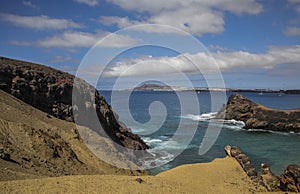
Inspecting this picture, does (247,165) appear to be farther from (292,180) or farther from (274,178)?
(292,180)

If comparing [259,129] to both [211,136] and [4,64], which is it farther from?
[4,64]

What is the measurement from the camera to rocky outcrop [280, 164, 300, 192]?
1435 centimetres

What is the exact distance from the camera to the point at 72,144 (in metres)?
18.6

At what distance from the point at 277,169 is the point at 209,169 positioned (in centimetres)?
1185

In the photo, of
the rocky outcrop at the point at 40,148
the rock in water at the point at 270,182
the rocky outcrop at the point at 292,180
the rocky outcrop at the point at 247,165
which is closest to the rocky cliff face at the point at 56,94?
the rocky outcrop at the point at 40,148

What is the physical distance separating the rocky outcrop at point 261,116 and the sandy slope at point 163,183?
121 ft

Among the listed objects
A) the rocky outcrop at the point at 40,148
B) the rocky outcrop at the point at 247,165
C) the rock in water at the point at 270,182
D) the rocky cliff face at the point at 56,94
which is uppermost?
the rocky cliff face at the point at 56,94

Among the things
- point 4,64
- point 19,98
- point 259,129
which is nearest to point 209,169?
point 19,98

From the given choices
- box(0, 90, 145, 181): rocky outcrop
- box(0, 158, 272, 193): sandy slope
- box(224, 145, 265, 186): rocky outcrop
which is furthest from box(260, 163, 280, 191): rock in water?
box(0, 90, 145, 181): rocky outcrop

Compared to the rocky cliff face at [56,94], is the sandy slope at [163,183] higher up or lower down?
lower down

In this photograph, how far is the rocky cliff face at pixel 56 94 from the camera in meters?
21.6

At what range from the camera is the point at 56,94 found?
2417 centimetres

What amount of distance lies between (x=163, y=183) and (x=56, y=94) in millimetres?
15409

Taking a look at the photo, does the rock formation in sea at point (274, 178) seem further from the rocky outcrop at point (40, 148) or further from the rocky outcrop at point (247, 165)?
the rocky outcrop at point (40, 148)
